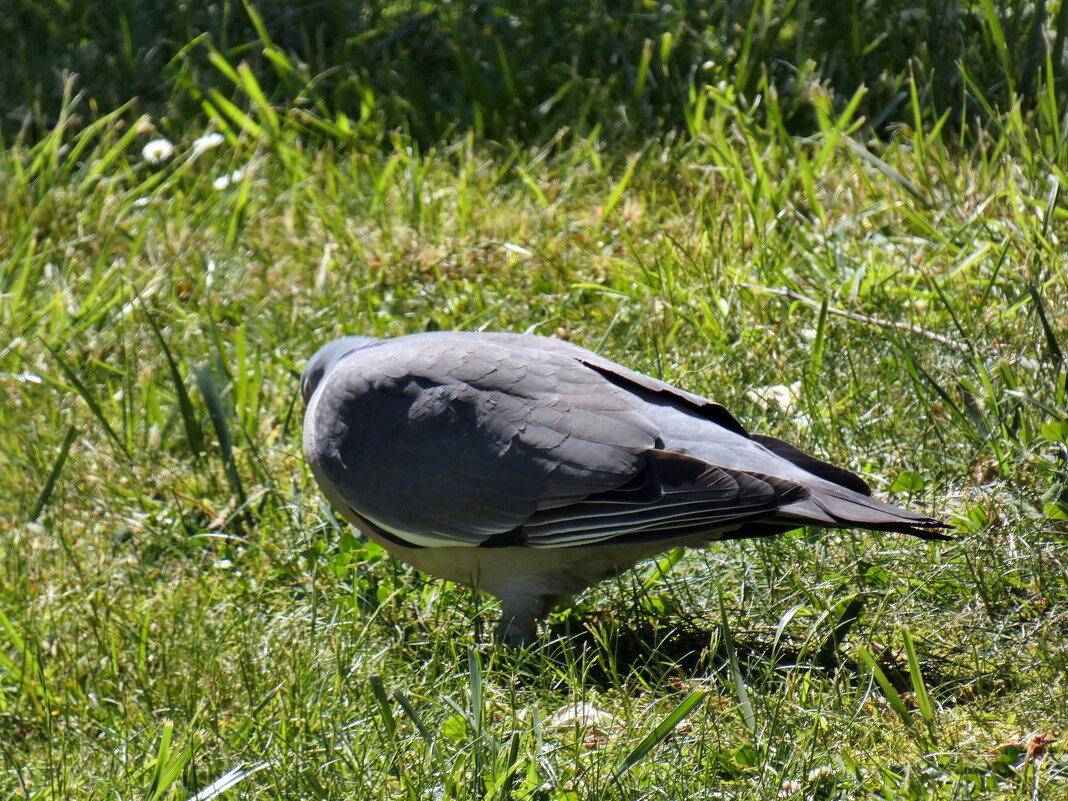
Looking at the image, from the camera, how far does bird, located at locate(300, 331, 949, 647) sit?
2.88 m

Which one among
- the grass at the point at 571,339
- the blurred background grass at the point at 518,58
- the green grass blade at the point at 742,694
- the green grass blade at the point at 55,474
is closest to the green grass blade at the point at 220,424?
the grass at the point at 571,339

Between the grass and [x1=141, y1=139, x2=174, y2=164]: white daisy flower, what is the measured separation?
80 millimetres

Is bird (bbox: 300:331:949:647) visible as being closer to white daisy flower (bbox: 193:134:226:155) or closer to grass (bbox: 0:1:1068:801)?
grass (bbox: 0:1:1068:801)

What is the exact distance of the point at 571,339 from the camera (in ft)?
14.7

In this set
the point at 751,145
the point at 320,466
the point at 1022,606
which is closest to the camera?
the point at 1022,606

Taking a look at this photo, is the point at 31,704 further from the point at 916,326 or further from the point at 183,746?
the point at 916,326

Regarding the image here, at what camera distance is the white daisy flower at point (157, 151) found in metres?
5.75

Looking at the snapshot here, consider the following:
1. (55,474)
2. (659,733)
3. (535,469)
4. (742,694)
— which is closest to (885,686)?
(742,694)

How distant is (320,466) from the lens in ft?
11.1

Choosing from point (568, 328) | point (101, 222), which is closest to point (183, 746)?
point (568, 328)

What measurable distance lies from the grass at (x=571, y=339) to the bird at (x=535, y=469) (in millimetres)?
202

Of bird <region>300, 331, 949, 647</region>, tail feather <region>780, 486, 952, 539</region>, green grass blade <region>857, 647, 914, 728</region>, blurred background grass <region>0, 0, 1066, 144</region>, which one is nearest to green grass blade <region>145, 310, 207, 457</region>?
bird <region>300, 331, 949, 647</region>

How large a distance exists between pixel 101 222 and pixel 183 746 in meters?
3.36

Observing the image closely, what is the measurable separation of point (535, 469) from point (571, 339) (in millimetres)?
1490
